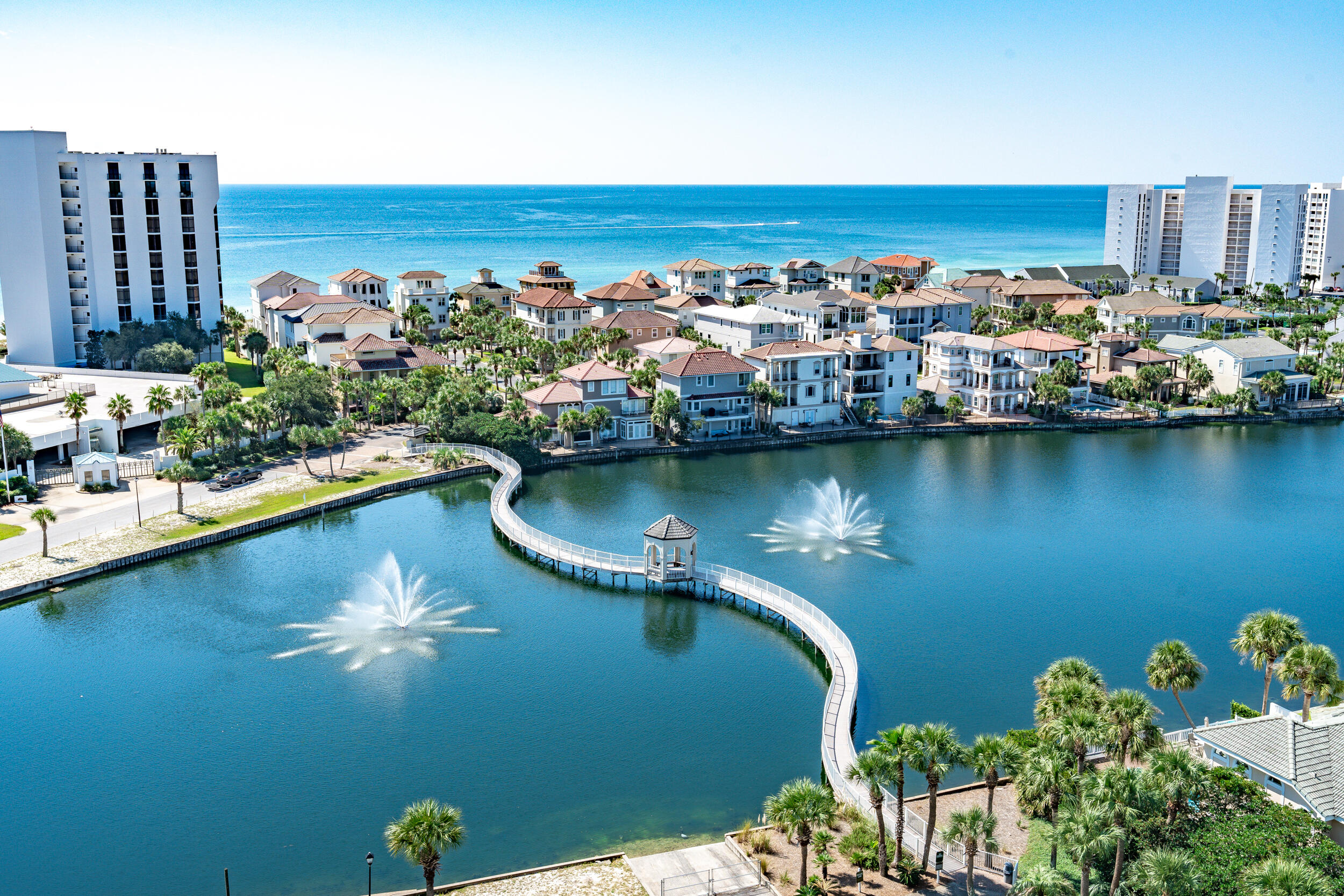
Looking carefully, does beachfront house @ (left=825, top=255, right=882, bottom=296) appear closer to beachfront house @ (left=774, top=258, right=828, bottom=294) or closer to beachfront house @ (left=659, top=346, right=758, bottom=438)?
beachfront house @ (left=774, top=258, right=828, bottom=294)

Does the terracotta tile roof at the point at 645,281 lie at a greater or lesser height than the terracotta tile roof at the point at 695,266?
lesser

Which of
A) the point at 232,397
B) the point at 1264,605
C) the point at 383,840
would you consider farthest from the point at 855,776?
the point at 232,397

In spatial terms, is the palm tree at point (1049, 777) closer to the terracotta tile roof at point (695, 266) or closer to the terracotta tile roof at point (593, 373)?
the terracotta tile roof at point (593, 373)

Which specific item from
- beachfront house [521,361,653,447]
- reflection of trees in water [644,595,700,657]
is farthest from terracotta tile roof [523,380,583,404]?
reflection of trees in water [644,595,700,657]

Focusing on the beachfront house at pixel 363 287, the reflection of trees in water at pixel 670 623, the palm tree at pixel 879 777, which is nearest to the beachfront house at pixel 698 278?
the beachfront house at pixel 363 287

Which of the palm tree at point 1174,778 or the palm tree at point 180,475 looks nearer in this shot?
the palm tree at point 1174,778

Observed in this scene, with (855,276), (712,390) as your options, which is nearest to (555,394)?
(712,390)

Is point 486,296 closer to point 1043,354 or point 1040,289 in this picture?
point 1043,354
